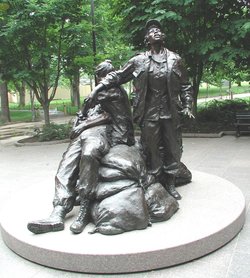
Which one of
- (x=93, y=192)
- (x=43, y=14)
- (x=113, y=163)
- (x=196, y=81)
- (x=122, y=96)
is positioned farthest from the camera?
(x=196, y=81)

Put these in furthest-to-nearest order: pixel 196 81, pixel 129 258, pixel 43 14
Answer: pixel 196 81 < pixel 43 14 < pixel 129 258

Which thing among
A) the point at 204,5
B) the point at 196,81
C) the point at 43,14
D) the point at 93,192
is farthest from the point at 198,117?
the point at 93,192

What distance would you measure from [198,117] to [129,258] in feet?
40.5

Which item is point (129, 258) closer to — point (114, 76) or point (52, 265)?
point (52, 265)

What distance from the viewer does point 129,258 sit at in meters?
3.62

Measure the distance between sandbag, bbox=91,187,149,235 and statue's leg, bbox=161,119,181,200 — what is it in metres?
1.10

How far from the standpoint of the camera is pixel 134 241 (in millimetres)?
3850

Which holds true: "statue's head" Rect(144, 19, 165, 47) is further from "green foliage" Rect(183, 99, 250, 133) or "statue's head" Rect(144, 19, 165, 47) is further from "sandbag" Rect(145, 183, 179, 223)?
"green foliage" Rect(183, 99, 250, 133)

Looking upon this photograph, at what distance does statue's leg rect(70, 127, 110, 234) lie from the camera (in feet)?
13.8

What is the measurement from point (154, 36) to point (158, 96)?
75 cm

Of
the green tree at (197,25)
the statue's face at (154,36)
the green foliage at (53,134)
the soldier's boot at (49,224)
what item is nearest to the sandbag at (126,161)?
the soldier's boot at (49,224)

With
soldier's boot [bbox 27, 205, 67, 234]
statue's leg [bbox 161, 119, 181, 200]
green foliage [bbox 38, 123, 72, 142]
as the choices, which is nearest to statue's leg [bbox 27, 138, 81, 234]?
soldier's boot [bbox 27, 205, 67, 234]

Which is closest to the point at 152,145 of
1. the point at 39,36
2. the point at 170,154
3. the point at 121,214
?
the point at 170,154

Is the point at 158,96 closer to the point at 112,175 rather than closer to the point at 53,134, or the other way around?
the point at 112,175
